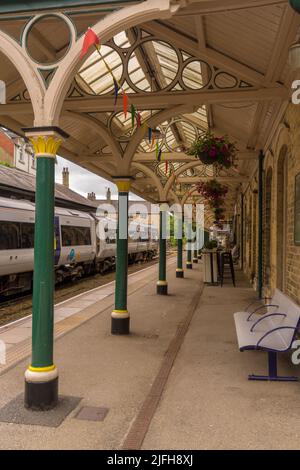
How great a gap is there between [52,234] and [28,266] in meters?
7.99

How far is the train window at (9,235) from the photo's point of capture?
1021cm

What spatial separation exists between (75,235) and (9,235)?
5.80 meters

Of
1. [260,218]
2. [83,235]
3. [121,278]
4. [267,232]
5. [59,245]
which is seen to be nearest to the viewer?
[121,278]

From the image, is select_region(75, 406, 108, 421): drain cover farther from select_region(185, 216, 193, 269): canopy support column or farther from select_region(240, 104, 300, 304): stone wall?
select_region(185, 216, 193, 269): canopy support column

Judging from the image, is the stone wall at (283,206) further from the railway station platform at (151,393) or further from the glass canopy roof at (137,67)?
the glass canopy roof at (137,67)

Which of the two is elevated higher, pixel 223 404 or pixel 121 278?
pixel 121 278

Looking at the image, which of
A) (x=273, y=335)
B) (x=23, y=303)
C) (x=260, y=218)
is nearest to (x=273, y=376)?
(x=273, y=335)

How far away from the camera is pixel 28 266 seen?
1162cm

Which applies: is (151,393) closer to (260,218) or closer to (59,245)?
(260,218)

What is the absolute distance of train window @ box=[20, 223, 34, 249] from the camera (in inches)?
445

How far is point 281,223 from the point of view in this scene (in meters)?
7.73

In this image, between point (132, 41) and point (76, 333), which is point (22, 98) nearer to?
point (132, 41)

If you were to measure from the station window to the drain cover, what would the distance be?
444 inches

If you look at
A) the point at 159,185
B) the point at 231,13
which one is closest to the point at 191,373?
the point at 231,13
